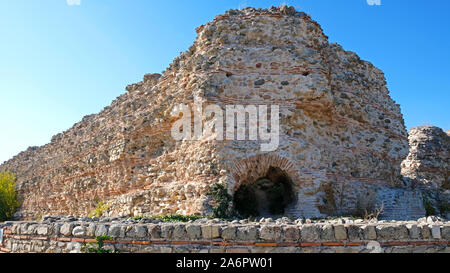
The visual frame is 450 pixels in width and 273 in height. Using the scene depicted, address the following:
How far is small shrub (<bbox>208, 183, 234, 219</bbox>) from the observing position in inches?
330

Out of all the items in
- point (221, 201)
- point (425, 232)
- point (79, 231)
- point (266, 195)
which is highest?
point (266, 195)

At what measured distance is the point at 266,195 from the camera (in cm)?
996

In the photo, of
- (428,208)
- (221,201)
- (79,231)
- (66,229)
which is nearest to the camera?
(79,231)

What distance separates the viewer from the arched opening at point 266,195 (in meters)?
9.44

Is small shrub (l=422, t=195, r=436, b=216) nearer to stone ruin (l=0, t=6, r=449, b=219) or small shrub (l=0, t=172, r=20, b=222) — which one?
stone ruin (l=0, t=6, r=449, b=219)

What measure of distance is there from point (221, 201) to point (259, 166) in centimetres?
139

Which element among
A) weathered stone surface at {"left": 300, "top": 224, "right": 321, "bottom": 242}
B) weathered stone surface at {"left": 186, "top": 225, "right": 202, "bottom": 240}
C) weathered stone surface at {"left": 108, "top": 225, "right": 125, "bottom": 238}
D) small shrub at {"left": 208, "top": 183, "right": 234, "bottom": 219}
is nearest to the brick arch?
small shrub at {"left": 208, "top": 183, "right": 234, "bottom": 219}

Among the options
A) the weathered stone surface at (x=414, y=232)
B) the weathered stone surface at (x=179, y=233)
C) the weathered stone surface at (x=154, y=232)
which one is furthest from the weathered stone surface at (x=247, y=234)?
the weathered stone surface at (x=414, y=232)

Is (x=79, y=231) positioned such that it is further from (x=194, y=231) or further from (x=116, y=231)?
(x=194, y=231)

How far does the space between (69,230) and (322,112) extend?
7492 millimetres

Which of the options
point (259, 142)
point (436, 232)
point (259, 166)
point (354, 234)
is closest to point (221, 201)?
point (259, 166)

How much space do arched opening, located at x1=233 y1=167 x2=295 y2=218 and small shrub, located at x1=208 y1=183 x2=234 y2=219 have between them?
0.71m

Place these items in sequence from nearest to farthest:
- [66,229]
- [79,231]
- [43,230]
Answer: [79,231]
[66,229]
[43,230]
